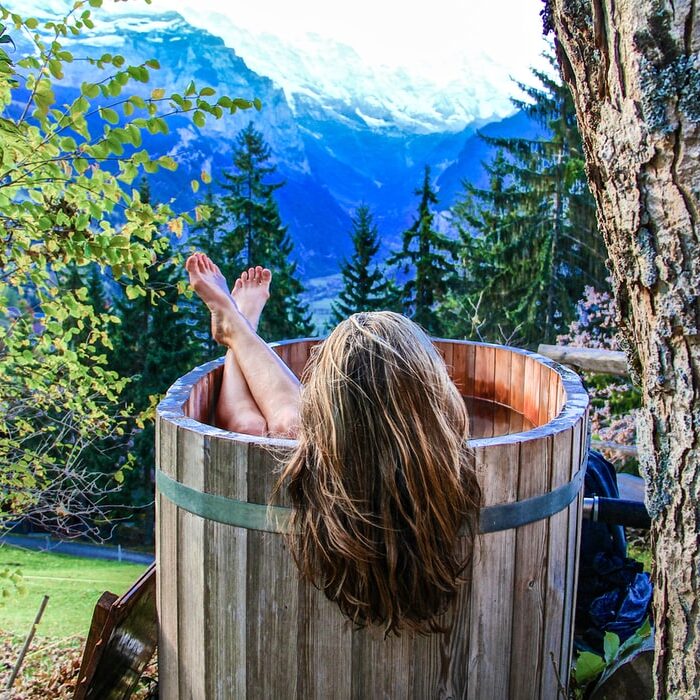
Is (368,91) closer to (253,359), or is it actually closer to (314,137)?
(314,137)

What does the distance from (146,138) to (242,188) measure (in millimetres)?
3261

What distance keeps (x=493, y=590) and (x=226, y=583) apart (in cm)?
56

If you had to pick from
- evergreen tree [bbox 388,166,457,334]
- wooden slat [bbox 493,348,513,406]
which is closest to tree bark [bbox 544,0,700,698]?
wooden slat [bbox 493,348,513,406]

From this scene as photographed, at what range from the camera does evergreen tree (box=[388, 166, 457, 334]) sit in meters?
14.9

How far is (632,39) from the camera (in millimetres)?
963

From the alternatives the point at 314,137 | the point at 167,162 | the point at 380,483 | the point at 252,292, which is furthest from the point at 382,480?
the point at 314,137

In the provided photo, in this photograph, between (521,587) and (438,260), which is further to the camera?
(438,260)

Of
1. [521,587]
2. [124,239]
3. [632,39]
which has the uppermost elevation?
[632,39]

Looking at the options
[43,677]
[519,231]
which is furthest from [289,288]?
[43,677]

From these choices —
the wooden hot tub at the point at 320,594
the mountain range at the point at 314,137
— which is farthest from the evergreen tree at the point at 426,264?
the wooden hot tub at the point at 320,594

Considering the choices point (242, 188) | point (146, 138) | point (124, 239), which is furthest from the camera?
point (146, 138)

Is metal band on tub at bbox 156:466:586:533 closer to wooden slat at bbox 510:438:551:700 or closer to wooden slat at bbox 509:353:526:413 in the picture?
wooden slat at bbox 510:438:551:700

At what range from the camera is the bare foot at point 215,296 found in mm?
2516

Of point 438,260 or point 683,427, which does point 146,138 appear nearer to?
point 438,260
